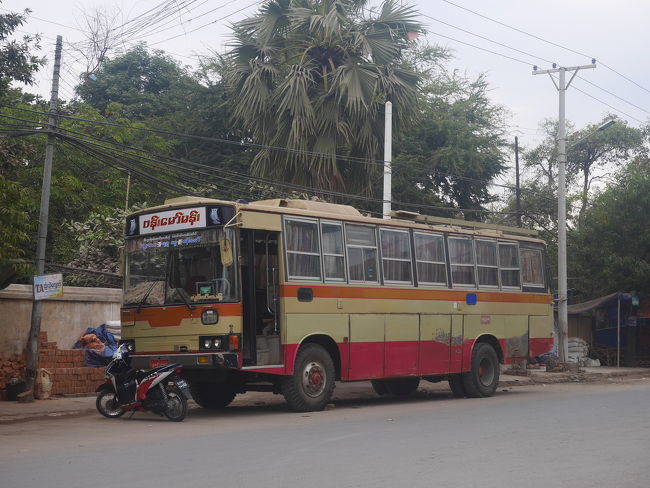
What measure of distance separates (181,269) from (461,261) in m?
6.64

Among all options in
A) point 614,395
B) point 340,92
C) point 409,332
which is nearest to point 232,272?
point 409,332

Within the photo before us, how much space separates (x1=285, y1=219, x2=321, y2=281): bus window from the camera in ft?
45.4

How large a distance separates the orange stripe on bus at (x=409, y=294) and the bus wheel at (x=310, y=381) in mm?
975

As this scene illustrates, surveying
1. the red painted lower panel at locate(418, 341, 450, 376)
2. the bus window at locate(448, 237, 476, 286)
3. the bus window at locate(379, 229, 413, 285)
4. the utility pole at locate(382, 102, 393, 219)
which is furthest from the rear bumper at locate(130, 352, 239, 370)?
the utility pole at locate(382, 102, 393, 219)

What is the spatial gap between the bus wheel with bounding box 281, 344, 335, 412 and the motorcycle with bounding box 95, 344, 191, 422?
187 cm

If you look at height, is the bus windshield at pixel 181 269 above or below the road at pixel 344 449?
above

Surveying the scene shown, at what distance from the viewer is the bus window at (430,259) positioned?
653 inches

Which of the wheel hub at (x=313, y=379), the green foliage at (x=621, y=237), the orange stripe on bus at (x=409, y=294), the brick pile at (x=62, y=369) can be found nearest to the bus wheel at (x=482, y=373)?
the orange stripe on bus at (x=409, y=294)

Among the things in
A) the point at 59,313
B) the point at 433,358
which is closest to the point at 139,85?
the point at 59,313

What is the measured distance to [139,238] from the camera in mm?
13961

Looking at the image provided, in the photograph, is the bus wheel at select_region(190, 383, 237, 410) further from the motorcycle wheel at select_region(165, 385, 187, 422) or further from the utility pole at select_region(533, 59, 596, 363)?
the utility pole at select_region(533, 59, 596, 363)

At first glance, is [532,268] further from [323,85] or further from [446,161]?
[446,161]

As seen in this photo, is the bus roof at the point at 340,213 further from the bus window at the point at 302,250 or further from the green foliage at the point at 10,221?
the green foliage at the point at 10,221

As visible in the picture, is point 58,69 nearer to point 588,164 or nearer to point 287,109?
point 287,109
